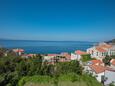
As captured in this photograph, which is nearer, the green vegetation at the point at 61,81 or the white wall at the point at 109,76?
the green vegetation at the point at 61,81

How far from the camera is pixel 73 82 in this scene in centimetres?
1259

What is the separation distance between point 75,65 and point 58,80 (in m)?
6.06

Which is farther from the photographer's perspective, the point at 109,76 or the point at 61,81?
the point at 109,76

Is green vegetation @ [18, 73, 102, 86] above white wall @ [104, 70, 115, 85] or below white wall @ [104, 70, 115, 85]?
above

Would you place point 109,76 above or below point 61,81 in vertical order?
below

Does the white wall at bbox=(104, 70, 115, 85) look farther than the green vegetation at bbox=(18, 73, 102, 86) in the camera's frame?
Yes

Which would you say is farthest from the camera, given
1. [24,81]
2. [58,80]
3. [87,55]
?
[87,55]

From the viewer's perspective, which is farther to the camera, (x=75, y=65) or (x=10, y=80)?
(x=75, y=65)

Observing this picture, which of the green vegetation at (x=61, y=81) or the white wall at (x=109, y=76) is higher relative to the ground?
the green vegetation at (x=61, y=81)

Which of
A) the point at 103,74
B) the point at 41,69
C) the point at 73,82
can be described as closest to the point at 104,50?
the point at 103,74

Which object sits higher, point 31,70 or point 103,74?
point 31,70

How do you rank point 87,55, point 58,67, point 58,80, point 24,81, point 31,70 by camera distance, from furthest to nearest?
1. point 87,55
2. point 58,67
3. point 31,70
4. point 58,80
5. point 24,81

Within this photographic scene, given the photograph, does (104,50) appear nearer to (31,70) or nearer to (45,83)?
(31,70)

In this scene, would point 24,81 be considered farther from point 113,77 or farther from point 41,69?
point 113,77
